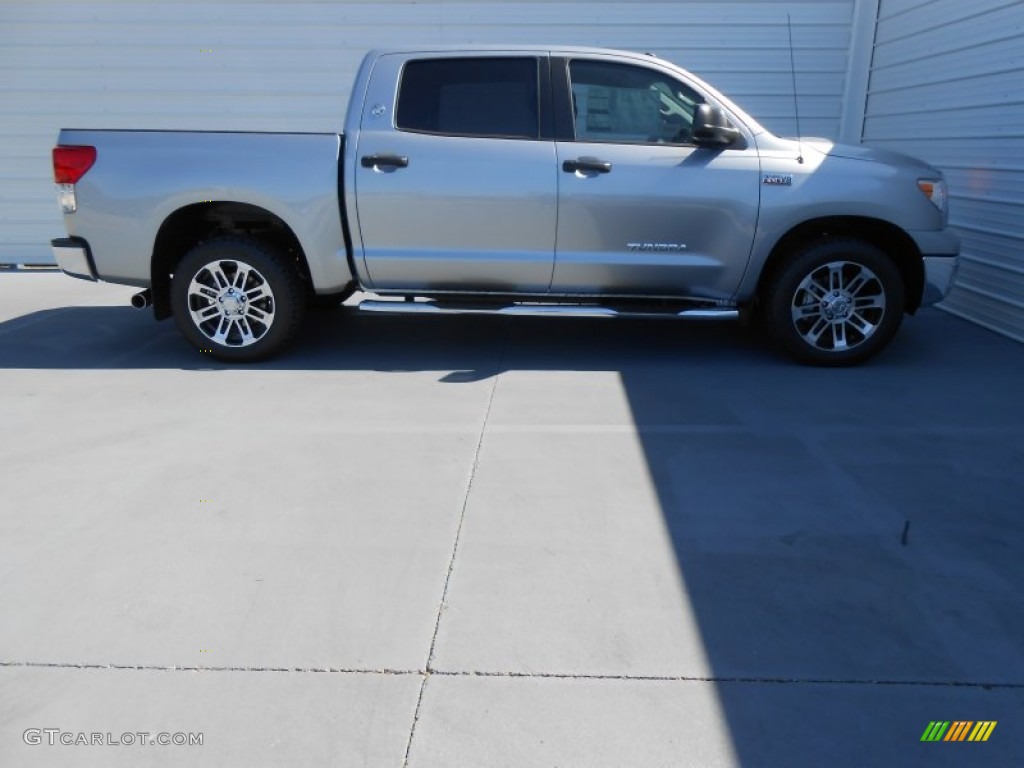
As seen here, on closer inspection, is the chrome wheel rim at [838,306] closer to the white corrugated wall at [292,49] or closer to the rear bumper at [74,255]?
the white corrugated wall at [292,49]

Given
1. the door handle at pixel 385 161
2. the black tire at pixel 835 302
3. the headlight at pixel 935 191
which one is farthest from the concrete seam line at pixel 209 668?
the headlight at pixel 935 191

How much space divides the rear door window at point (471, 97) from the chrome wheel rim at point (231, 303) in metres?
1.43

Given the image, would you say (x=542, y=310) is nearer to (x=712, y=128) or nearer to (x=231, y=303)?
(x=712, y=128)

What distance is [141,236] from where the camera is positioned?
17.9 feet

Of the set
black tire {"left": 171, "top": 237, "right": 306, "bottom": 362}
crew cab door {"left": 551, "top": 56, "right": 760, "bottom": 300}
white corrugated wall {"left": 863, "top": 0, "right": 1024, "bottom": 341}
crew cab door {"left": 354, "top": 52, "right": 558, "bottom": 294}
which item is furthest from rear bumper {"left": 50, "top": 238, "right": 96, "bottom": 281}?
white corrugated wall {"left": 863, "top": 0, "right": 1024, "bottom": 341}

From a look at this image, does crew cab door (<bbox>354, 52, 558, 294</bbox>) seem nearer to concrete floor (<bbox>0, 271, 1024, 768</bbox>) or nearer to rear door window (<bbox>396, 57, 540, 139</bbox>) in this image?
rear door window (<bbox>396, 57, 540, 139</bbox>)

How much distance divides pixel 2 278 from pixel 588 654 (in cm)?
905

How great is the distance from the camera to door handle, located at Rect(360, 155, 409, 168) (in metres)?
5.33

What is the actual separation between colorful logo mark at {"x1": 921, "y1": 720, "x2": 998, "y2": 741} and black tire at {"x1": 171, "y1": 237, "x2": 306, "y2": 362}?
14.6 feet

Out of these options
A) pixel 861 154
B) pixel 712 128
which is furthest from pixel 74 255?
pixel 861 154

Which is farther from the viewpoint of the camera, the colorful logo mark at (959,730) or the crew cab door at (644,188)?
the crew cab door at (644,188)

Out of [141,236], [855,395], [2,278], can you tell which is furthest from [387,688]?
[2,278]

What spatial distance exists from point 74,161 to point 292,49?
13.8 ft

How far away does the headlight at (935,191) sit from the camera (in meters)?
5.41
